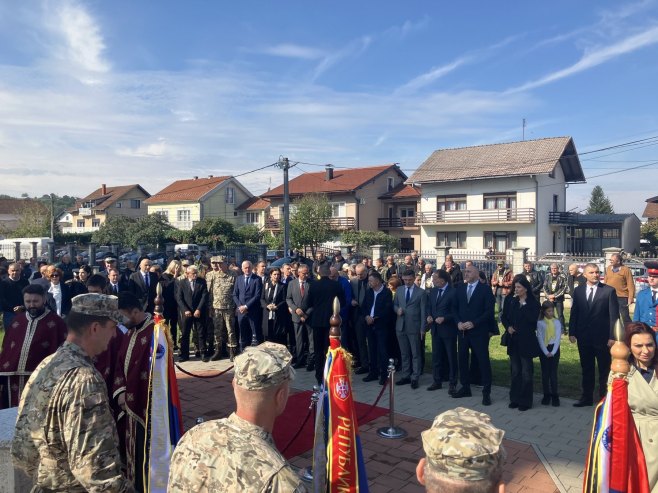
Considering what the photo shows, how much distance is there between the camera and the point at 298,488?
1.75 m

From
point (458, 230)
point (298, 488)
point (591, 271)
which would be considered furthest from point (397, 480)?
point (458, 230)

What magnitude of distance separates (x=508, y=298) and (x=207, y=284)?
18.7 feet

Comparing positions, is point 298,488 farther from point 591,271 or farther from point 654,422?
point 591,271

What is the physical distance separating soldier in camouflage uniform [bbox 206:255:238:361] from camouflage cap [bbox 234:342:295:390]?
769 centimetres

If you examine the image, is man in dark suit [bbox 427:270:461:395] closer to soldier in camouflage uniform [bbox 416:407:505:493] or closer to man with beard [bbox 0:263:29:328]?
soldier in camouflage uniform [bbox 416:407:505:493]

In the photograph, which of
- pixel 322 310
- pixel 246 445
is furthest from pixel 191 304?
pixel 246 445

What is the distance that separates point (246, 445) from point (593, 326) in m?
6.60

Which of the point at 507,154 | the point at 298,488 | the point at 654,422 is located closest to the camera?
the point at 298,488

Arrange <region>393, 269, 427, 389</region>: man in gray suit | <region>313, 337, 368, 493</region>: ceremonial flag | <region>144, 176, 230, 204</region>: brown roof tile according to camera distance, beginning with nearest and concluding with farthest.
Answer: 1. <region>313, 337, 368, 493</region>: ceremonial flag
2. <region>393, 269, 427, 389</region>: man in gray suit
3. <region>144, 176, 230, 204</region>: brown roof tile

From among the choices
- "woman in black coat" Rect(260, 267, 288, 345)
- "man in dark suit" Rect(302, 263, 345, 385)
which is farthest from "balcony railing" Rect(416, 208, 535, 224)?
"man in dark suit" Rect(302, 263, 345, 385)

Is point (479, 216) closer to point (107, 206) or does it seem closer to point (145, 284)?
point (145, 284)

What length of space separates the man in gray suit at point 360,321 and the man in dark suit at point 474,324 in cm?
188

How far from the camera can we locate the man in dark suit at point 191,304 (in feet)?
32.1

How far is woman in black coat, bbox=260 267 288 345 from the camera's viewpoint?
380 inches
